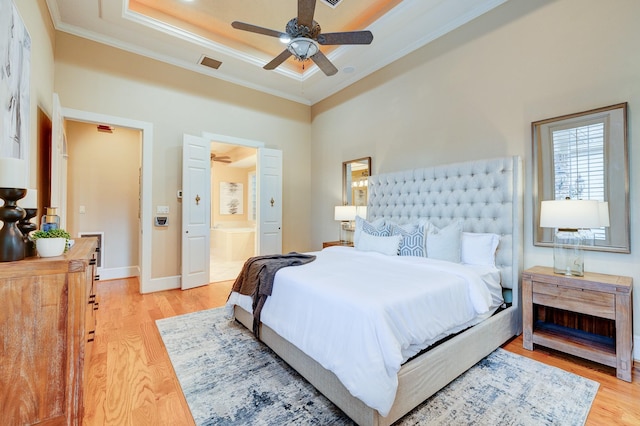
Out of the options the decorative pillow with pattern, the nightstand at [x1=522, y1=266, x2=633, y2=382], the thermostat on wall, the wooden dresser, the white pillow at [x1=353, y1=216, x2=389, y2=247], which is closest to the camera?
the wooden dresser

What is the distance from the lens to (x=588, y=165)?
2.42 m

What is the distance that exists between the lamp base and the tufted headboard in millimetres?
341

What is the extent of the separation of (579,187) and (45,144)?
5198 millimetres

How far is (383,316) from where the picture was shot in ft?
4.99

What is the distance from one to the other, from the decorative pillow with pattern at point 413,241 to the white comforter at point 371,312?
463mm

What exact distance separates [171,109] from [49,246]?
3.52 meters

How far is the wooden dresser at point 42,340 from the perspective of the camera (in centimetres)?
123

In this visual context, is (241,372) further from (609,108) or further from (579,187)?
(609,108)

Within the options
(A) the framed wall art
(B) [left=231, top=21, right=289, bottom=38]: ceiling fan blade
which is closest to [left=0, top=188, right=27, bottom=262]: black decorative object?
(A) the framed wall art

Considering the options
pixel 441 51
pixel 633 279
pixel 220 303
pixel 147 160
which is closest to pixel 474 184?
pixel 633 279

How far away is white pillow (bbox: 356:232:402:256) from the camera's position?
319cm

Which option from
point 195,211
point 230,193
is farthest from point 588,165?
point 230,193

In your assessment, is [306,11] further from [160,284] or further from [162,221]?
[160,284]

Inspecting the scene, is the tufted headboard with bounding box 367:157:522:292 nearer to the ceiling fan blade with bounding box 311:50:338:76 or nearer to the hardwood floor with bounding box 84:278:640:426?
the hardwood floor with bounding box 84:278:640:426
